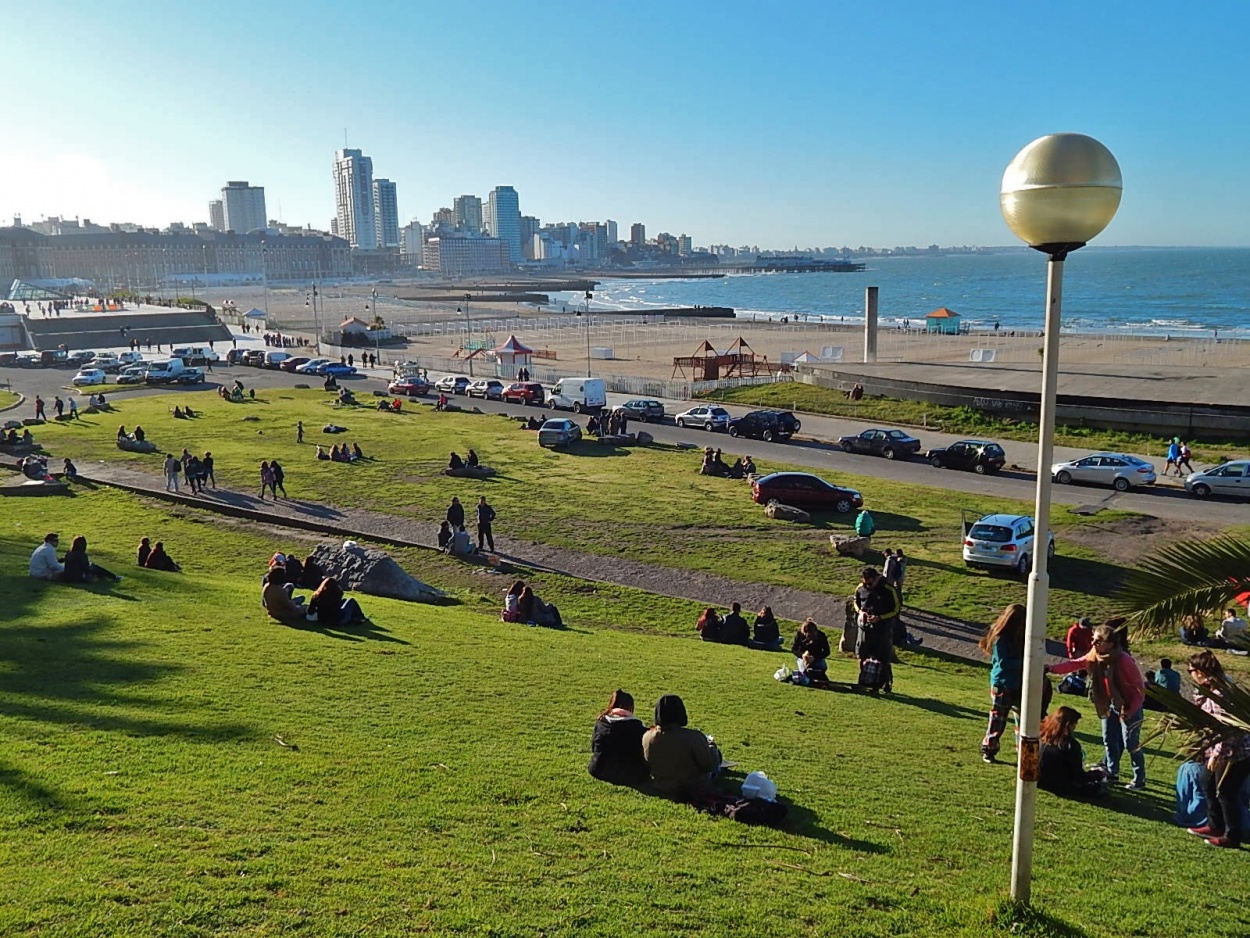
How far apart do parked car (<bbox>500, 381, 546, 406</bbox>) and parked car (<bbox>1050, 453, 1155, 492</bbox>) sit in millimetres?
25226

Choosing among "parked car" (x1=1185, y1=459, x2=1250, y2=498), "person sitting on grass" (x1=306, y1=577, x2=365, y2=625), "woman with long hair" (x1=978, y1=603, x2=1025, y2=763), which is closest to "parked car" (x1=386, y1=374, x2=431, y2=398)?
"parked car" (x1=1185, y1=459, x2=1250, y2=498)

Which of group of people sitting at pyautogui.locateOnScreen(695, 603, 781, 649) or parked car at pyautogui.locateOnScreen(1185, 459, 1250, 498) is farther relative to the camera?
parked car at pyautogui.locateOnScreen(1185, 459, 1250, 498)

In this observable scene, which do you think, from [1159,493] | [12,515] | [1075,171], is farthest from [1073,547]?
[12,515]

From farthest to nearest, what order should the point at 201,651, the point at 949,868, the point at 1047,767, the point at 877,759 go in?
the point at 201,651
the point at 877,759
the point at 1047,767
the point at 949,868

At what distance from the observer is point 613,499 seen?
2752 cm

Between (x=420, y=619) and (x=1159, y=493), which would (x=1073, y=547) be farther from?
(x=420, y=619)

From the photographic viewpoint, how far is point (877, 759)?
9.20 meters

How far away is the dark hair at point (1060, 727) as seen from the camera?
26.6ft

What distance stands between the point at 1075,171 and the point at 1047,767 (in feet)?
17.1

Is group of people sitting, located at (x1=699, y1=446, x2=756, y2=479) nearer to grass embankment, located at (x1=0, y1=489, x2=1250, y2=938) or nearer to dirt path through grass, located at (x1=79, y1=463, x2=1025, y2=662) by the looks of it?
dirt path through grass, located at (x1=79, y1=463, x2=1025, y2=662)

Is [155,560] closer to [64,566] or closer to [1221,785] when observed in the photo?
[64,566]

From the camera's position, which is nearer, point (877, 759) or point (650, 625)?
point (877, 759)

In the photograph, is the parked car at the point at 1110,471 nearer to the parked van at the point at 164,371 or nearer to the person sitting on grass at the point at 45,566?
the person sitting on grass at the point at 45,566

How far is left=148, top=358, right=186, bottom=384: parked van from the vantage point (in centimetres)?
5612
